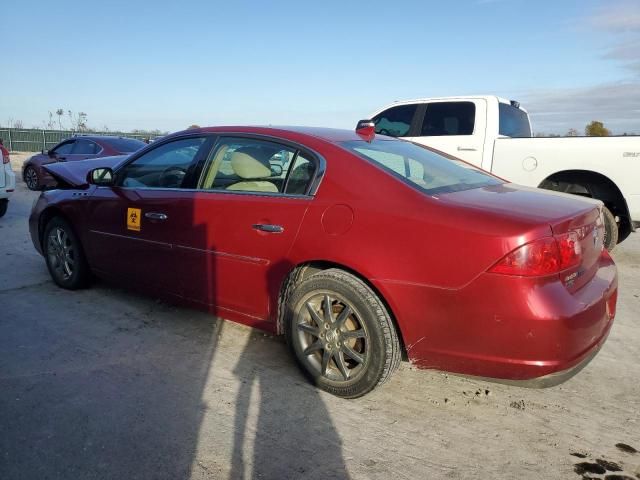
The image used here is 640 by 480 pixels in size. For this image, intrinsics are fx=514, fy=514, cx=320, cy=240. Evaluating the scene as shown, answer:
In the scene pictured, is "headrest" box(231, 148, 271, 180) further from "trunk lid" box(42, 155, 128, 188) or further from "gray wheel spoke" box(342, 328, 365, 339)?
"trunk lid" box(42, 155, 128, 188)

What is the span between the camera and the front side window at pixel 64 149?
496 inches

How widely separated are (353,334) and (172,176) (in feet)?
6.52

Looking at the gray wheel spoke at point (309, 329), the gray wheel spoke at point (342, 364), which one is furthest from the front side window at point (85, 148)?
the gray wheel spoke at point (342, 364)

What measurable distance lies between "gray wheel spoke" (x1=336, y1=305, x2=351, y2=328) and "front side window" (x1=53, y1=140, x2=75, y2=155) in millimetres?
11736

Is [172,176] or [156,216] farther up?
[172,176]

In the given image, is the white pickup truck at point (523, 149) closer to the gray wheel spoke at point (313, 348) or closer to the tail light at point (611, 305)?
the tail light at point (611, 305)

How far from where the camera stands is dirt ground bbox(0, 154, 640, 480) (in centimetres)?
235

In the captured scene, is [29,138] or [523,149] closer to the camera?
[523,149]

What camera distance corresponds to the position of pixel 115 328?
3.91 m

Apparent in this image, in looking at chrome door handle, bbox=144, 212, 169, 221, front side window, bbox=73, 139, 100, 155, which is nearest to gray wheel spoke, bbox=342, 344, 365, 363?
chrome door handle, bbox=144, 212, 169, 221

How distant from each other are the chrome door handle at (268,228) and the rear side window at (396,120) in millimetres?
4923

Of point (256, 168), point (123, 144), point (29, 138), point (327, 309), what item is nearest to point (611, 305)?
point (327, 309)

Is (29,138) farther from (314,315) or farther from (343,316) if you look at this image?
(343,316)

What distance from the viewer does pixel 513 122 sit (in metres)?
7.72
